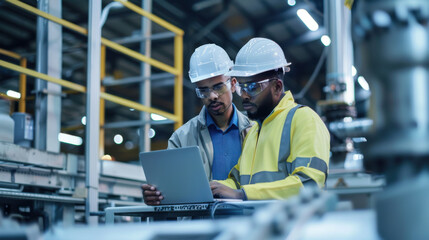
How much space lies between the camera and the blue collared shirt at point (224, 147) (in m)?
3.53

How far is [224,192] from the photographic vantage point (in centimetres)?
271

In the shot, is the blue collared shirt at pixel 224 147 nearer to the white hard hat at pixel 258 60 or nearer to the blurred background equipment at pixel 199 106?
the white hard hat at pixel 258 60

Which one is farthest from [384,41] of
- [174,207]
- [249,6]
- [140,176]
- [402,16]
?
[249,6]

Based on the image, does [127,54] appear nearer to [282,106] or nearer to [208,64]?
[208,64]

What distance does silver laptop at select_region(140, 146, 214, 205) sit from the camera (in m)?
2.62

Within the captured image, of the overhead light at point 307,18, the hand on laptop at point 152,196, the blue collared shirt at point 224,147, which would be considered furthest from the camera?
the overhead light at point 307,18

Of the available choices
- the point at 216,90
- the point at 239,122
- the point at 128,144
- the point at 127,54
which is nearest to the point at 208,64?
the point at 216,90

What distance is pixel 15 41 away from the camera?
11055 mm

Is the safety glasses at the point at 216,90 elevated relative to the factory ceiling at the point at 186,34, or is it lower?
lower

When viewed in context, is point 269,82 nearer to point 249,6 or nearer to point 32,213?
point 32,213

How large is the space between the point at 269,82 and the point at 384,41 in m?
2.21

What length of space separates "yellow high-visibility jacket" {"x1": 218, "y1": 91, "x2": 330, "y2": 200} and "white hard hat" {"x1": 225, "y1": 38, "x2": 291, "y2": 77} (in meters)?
0.20

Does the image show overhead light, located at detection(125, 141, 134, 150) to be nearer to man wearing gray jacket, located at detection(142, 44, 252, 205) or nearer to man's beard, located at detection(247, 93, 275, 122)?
man wearing gray jacket, located at detection(142, 44, 252, 205)

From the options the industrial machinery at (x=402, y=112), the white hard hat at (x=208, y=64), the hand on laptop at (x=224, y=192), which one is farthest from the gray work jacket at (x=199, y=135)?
the industrial machinery at (x=402, y=112)
